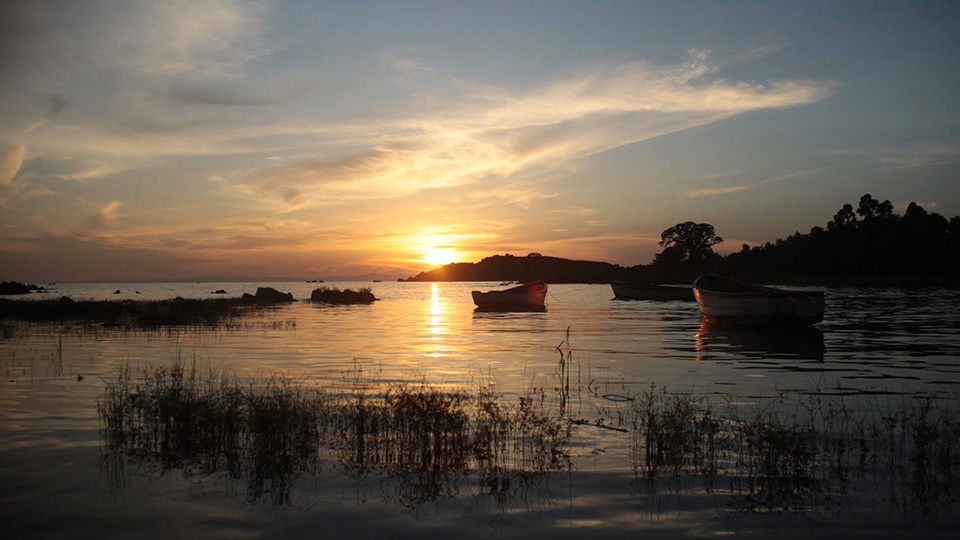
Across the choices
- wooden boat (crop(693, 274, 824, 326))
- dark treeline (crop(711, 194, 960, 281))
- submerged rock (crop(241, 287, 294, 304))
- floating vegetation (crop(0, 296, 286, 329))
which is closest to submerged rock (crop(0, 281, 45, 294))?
submerged rock (crop(241, 287, 294, 304))

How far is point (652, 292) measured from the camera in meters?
88.2

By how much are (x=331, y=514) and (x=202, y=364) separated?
53.2 feet

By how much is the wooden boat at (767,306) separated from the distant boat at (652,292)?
152ft

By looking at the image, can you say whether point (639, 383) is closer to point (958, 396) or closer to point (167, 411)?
point (958, 396)

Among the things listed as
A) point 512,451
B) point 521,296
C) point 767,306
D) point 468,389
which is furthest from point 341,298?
point 512,451

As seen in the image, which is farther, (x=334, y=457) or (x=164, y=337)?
(x=164, y=337)

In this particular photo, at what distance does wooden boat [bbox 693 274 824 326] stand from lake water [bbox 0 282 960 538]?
96 centimetres

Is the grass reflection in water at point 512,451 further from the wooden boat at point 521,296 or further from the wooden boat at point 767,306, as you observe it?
the wooden boat at point 521,296

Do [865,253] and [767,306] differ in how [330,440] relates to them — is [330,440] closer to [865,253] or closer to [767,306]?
[767,306]

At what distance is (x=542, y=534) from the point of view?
272 inches

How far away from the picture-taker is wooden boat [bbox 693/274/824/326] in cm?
3372

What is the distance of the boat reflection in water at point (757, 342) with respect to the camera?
25.2 m

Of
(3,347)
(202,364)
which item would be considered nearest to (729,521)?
(202,364)

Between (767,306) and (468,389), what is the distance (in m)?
24.2
